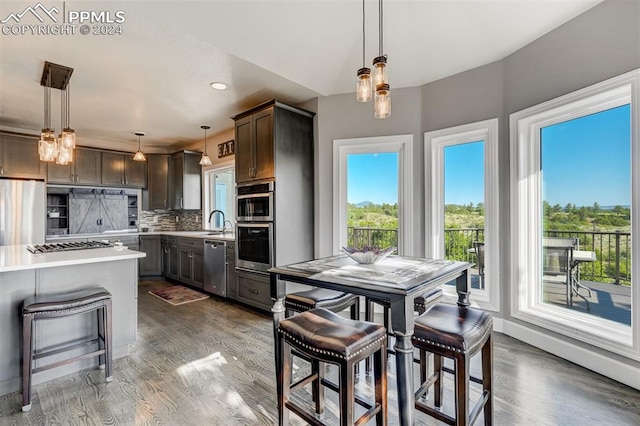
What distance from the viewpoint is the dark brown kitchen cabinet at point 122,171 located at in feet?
18.9

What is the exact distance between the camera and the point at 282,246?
11.8 feet

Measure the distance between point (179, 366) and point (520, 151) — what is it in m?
3.59

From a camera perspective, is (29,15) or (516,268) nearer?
(29,15)

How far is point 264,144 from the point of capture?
12.0 feet

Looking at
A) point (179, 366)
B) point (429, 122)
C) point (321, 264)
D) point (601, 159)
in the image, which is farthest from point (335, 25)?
point (179, 366)

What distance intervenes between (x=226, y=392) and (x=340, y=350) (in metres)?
1.27

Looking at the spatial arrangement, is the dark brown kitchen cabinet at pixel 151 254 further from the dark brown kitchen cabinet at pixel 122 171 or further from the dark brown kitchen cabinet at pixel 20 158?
the dark brown kitchen cabinet at pixel 20 158

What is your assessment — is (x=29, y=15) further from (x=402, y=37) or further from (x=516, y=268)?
(x=516, y=268)

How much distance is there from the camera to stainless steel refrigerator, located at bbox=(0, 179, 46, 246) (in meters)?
4.41

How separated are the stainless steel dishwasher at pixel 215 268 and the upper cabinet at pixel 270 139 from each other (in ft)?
3.69

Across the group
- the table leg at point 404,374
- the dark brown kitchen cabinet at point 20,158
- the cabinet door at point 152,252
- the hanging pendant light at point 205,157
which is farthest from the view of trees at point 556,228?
the dark brown kitchen cabinet at point 20,158

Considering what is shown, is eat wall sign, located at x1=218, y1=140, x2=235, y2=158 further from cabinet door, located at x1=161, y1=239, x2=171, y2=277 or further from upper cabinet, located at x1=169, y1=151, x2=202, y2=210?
cabinet door, located at x1=161, y1=239, x2=171, y2=277

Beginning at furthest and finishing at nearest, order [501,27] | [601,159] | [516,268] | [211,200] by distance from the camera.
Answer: [211,200]
[516,268]
[501,27]
[601,159]

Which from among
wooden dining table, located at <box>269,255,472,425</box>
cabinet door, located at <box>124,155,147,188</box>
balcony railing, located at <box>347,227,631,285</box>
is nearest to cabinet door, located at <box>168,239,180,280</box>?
cabinet door, located at <box>124,155,147,188</box>
